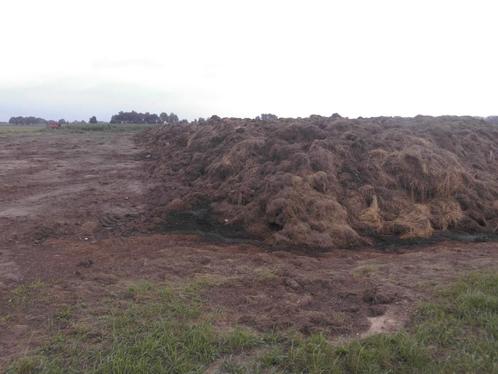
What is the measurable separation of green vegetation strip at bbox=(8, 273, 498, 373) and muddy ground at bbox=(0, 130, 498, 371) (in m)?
0.23

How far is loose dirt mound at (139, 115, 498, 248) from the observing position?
258 inches

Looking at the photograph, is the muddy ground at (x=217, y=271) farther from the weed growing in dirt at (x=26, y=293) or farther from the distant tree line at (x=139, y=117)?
the distant tree line at (x=139, y=117)

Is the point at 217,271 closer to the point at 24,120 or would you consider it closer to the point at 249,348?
the point at 249,348

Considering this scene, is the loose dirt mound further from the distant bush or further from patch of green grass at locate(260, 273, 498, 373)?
the distant bush

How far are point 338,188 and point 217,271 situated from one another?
370 cm

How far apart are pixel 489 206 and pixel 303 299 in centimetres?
557

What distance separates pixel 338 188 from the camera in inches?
296

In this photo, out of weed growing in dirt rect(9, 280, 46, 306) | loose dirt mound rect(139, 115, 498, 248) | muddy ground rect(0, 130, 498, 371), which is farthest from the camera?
loose dirt mound rect(139, 115, 498, 248)

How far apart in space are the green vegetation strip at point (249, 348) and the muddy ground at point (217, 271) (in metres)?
0.23

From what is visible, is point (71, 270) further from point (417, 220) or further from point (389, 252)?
point (417, 220)

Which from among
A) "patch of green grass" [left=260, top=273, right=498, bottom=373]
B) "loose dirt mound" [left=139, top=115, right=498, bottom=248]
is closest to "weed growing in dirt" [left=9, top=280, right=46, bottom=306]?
"patch of green grass" [left=260, top=273, right=498, bottom=373]

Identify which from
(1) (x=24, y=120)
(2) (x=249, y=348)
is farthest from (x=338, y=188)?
(1) (x=24, y=120)

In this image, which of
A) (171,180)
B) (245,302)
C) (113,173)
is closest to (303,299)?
(245,302)

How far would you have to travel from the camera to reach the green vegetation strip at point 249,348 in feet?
9.05
